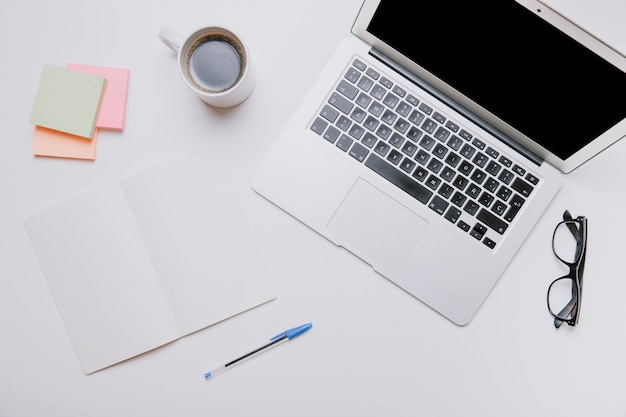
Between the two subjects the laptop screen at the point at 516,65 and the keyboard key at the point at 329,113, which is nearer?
the laptop screen at the point at 516,65

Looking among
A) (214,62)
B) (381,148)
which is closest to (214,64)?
(214,62)

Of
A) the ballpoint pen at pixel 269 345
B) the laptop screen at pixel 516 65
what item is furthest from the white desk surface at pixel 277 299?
the laptop screen at pixel 516 65

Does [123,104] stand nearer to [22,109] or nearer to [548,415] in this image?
[22,109]

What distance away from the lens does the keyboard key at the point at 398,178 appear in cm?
72

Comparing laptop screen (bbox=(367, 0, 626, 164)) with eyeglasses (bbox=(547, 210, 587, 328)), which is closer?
laptop screen (bbox=(367, 0, 626, 164))

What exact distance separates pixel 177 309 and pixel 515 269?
552 millimetres

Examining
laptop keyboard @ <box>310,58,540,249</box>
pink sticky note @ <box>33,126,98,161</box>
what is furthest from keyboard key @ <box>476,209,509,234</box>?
pink sticky note @ <box>33,126,98,161</box>

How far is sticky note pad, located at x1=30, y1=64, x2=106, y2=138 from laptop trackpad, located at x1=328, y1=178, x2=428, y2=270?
419 millimetres

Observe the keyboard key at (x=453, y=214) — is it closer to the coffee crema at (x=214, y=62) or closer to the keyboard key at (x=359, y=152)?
the keyboard key at (x=359, y=152)

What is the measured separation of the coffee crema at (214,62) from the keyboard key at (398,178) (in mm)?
245

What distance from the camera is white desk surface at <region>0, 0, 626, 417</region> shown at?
29.1 inches

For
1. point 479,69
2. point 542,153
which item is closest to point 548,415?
point 542,153

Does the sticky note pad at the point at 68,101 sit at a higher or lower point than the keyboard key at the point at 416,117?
lower

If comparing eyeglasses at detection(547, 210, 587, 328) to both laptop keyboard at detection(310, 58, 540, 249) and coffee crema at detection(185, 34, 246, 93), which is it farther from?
coffee crema at detection(185, 34, 246, 93)
